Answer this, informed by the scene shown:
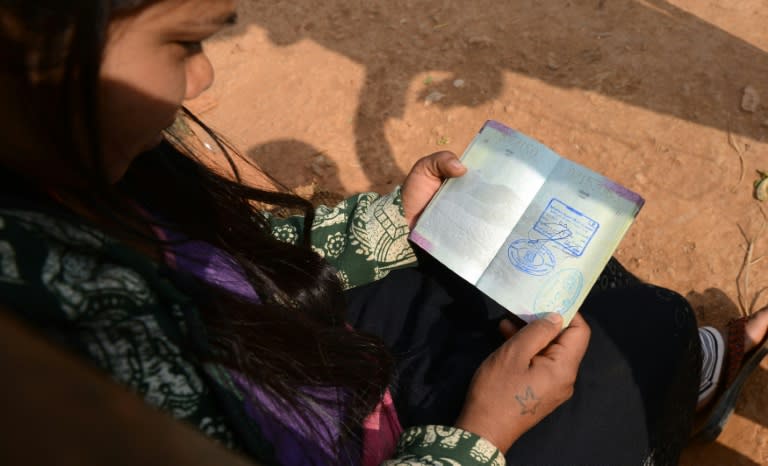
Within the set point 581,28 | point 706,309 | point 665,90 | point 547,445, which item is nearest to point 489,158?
point 547,445

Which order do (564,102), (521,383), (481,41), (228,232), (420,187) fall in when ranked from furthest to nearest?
(481,41)
(564,102)
(420,187)
(228,232)
(521,383)

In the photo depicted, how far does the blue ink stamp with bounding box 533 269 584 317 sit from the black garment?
106 millimetres

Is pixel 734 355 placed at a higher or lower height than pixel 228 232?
higher

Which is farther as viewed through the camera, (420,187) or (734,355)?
(734,355)

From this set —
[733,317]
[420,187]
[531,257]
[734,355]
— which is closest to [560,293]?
[531,257]

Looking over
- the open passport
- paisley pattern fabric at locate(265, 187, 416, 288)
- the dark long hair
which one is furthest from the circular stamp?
the dark long hair

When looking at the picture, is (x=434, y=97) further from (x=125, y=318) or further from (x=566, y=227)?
(x=125, y=318)

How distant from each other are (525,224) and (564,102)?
1487 mm

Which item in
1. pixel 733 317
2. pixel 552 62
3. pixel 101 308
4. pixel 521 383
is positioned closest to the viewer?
pixel 101 308

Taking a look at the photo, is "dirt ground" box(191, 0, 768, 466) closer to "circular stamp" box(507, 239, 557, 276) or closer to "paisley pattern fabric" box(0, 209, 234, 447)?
"circular stamp" box(507, 239, 557, 276)

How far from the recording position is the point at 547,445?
4.05 feet

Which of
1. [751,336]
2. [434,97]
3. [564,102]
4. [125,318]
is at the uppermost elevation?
[564,102]

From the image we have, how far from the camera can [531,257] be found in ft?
4.86

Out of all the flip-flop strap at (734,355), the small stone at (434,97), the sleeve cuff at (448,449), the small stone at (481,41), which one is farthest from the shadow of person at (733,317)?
the small stone at (481,41)
